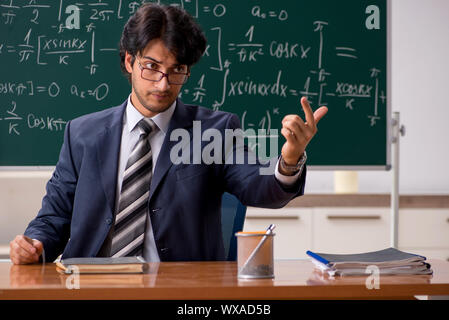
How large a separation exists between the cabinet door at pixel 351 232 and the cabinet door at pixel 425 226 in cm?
11

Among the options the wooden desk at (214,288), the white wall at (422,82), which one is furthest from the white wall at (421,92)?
the wooden desk at (214,288)

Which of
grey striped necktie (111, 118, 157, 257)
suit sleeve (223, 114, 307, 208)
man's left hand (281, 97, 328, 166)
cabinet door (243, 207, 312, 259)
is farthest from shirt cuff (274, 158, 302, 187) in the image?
cabinet door (243, 207, 312, 259)

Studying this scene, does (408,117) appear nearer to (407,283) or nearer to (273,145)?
(273,145)

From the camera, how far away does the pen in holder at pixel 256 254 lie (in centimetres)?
122

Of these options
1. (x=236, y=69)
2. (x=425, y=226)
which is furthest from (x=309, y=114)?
(x=425, y=226)

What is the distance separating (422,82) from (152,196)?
2787 mm

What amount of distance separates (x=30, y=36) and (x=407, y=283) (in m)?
2.19

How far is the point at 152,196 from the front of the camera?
178 cm

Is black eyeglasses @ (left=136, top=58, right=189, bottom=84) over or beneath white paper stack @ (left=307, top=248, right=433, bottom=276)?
over

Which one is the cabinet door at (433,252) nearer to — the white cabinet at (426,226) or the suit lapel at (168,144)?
the white cabinet at (426,226)

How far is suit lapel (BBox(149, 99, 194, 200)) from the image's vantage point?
→ 5.92ft

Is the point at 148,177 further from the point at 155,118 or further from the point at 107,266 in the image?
the point at 107,266

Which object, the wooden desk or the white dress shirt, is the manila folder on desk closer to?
the wooden desk

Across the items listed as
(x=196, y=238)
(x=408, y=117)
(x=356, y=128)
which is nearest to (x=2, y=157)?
(x=196, y=238)
